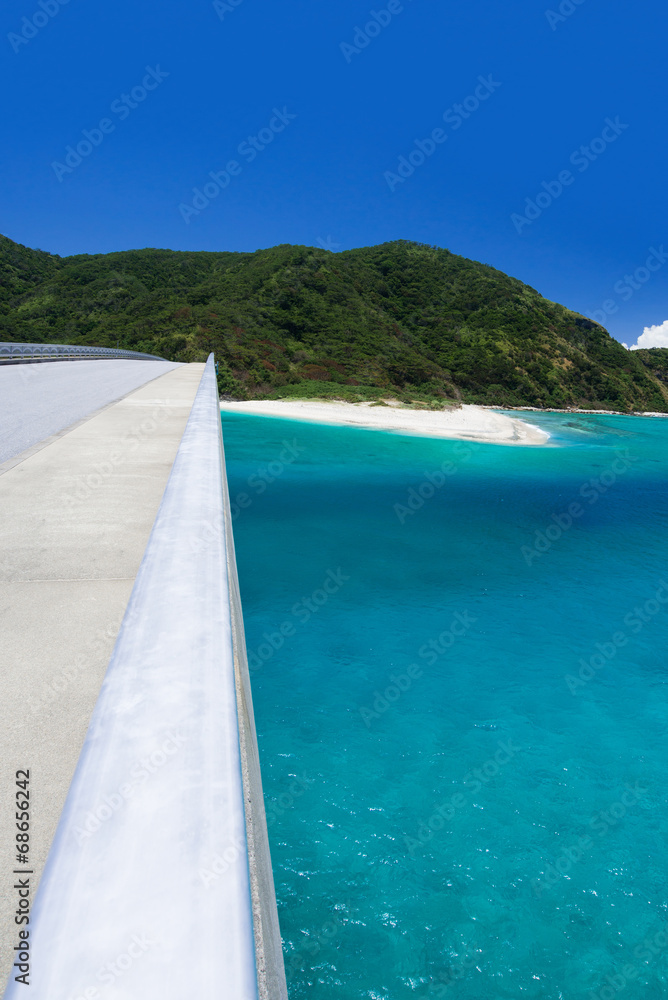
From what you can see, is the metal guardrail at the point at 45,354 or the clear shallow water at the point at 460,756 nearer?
the clear shallow water at the point at 460,756

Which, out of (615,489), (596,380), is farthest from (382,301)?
(615,489)

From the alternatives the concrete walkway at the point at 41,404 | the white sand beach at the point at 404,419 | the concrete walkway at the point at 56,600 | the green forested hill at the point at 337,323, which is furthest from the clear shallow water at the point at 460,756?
the green forested hill at the point at 337,323

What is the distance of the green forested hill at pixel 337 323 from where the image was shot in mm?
54312

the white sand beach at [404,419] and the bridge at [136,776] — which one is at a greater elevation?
the white sand beach at [404,419]

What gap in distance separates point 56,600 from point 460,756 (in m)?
4.71

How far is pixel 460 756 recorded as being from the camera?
5875 mm

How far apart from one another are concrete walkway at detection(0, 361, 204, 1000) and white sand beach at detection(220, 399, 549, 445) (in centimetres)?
3013

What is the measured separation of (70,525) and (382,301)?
88240 millimetres

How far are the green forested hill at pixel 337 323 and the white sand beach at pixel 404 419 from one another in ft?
14.0

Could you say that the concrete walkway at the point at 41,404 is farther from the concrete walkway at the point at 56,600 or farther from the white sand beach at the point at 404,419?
the white sand beach at the point at 404,419

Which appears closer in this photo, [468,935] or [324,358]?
[468,935]

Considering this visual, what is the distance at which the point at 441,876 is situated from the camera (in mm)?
4555

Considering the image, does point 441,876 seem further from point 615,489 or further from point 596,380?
point 596,380

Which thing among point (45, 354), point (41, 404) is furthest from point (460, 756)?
point (45, 354)
